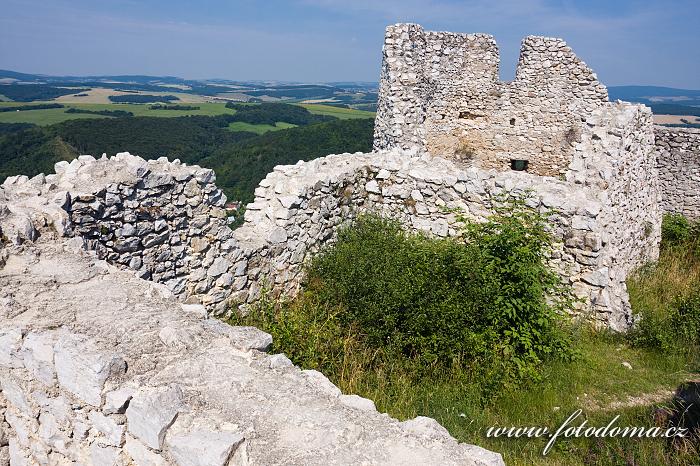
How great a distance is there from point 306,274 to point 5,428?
369cm

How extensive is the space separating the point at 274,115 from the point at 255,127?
924 centimetres

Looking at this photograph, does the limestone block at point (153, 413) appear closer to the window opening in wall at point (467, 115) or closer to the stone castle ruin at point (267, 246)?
the stone castle ruin at point (267, 246)

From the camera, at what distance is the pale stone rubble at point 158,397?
2.34m

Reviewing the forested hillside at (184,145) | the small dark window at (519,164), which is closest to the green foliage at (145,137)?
the forested hillside at (184,145)

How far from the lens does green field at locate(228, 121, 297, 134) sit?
183ft

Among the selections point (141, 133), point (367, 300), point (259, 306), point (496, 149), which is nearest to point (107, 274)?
point (259, 306)

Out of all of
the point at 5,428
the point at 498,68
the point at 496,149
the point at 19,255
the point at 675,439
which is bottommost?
the point at 675,439

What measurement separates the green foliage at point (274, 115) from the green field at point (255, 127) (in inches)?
45.0

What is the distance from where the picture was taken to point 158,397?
2.44 m

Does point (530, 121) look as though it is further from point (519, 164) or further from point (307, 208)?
point (307, 208)

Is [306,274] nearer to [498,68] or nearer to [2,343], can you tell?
[2,343]

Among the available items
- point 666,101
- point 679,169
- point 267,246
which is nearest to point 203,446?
point 267,246

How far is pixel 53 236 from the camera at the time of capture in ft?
13.5

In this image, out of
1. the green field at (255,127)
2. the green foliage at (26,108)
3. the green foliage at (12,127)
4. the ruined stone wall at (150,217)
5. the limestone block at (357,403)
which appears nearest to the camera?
the limestone block at (357,403)
